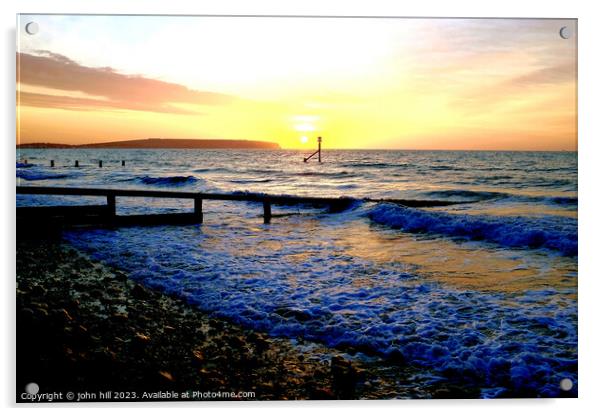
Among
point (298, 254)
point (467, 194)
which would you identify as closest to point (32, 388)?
point (298, 254)

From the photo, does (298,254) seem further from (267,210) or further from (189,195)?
(189,195)

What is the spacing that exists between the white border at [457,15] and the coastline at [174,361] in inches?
13.8

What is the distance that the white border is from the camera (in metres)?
4.07

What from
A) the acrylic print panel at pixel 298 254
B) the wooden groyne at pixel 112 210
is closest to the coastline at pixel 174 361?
the acrylic print panel at pixel 298 254

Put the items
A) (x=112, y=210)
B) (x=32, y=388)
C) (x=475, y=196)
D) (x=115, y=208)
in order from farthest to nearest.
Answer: (x=475, y=196) → (x=115, y=208) → (x=112, y=210) → (x=32, y=388)

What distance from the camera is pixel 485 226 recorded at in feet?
27.0

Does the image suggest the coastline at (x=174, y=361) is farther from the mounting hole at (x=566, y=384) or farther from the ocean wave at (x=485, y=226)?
the ocean wave at (x=485, y=226)

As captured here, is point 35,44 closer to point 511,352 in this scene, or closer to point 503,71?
point 503,71

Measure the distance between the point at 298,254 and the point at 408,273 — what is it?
177cm

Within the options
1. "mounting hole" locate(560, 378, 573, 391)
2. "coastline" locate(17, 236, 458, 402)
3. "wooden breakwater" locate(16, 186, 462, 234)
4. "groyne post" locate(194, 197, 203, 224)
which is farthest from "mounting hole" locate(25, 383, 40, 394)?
"groyne post" locate(194, 197, 203, 224)

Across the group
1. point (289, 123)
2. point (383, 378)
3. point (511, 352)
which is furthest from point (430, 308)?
point (289, 123)

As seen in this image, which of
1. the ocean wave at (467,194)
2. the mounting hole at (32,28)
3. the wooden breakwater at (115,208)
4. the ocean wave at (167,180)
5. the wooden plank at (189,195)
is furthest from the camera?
the ocean wave at (167,180)

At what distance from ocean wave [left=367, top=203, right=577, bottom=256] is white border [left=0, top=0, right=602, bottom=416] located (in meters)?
1.45

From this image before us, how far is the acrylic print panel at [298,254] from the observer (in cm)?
360
